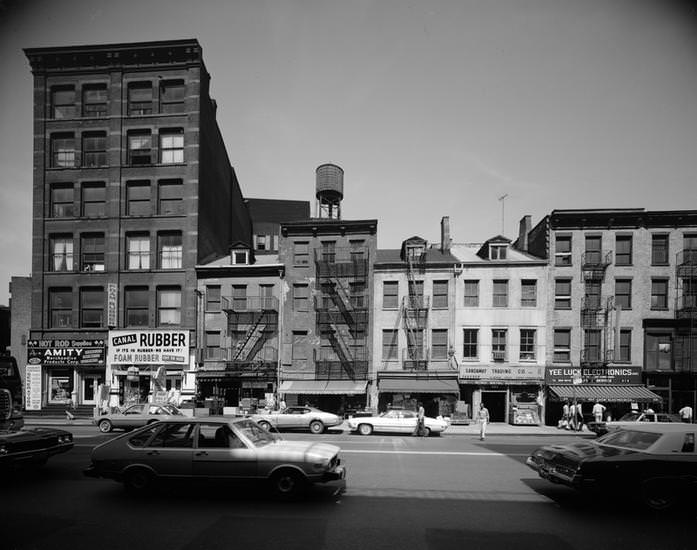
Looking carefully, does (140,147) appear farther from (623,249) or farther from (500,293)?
(623,249)

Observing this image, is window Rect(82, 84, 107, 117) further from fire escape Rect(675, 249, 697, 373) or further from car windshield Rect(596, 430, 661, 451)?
fire escape Rect(675, 249, 697, 373)

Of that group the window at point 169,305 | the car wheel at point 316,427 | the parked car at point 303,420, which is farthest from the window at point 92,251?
the car wheel at point 316,427

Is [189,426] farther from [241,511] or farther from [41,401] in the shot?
[41,401]

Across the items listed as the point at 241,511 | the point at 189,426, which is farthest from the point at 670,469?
the point at 189,426

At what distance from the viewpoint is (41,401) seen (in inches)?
1172

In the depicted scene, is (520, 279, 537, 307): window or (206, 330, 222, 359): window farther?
(206, 330, 222, 359): window

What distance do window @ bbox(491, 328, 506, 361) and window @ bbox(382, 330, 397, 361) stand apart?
637cm

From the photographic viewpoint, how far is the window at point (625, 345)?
27.6 m

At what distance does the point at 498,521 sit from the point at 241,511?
4.67 m

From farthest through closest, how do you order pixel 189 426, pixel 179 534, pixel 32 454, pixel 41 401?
pixel 41 401 → pixel 32 454 → pixel 189 426 → pixel 179 534

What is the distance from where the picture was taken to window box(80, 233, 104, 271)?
104 feet

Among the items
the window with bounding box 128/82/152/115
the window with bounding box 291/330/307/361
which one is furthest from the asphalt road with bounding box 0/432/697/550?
the window with bounding box 128/82/152/115

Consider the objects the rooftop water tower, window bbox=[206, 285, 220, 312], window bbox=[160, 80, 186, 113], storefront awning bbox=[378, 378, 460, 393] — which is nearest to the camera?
storefront awning bbox=[378, 378, 460, 393]

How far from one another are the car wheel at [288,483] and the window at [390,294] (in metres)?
21.4
